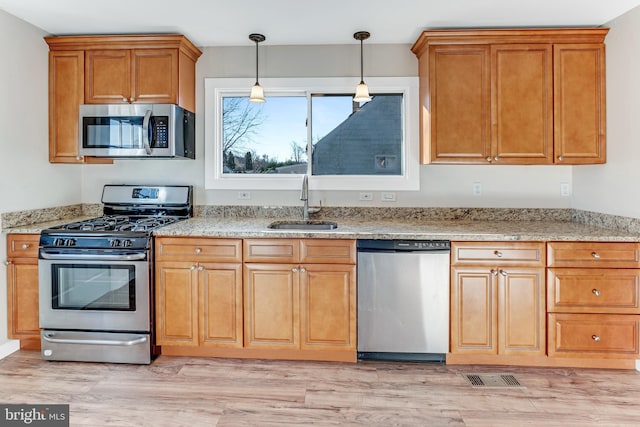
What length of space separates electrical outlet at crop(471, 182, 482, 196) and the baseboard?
139 inches

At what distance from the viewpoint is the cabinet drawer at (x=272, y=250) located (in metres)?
2.71

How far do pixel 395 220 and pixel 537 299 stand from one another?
1137 mm

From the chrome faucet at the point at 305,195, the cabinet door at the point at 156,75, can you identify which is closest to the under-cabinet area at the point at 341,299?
the chrome faucet at the point at 305,195

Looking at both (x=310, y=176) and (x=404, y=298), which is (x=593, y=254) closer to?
(x=404, y=298)

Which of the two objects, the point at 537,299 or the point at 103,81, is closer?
the point at 537,299

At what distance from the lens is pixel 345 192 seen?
3.43 meters

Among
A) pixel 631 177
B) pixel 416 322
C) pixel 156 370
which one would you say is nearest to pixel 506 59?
pixel 631 177

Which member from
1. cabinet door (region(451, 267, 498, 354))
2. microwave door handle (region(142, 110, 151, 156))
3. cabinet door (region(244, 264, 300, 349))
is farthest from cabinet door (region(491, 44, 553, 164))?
microwave door handle (region(142, 110, 151, 156))

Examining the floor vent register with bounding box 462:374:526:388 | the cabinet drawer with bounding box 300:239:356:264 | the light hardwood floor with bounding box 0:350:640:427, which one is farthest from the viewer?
the cabinet drawer with bounding box 300:239:356:264

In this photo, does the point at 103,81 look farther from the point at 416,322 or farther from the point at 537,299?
the point at 537,299

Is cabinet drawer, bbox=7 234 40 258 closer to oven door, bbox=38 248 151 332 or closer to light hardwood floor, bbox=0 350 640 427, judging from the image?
oven door, bbox=38 248 151 332

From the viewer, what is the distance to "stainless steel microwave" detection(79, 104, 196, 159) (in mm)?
3027

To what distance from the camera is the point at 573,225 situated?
3.07 m

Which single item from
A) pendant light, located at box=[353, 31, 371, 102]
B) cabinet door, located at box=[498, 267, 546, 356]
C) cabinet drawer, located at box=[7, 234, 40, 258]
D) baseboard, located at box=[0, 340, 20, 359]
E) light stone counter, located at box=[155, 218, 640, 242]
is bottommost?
baseboard, located at box=[0, 340, 20, 359]
